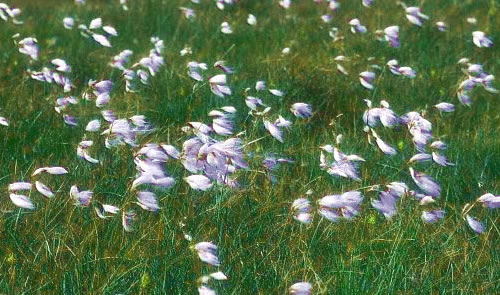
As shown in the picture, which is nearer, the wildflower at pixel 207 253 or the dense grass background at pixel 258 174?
the wildflower at pixel 207 253

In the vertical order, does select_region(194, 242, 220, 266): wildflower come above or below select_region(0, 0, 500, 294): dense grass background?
above

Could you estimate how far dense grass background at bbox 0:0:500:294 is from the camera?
8.39ft

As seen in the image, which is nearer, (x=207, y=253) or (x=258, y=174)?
(x=207, y=253)

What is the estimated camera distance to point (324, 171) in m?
3.44

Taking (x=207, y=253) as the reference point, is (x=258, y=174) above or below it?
below

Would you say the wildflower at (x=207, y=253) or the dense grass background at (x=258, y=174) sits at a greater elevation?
the wildflower at (x=207, y=253)

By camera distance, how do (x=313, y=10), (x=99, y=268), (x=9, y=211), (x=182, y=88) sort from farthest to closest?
(x=313, y=10) < (x=182, y=88) < (x=9, y=211) < (x=99, y=268)

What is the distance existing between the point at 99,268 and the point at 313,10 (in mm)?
4844

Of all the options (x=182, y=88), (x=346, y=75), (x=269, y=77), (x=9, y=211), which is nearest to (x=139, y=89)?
(x=182, y=88)

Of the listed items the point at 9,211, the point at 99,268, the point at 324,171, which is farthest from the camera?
the point at 324,171

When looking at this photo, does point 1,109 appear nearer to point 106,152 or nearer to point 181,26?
point 106,152

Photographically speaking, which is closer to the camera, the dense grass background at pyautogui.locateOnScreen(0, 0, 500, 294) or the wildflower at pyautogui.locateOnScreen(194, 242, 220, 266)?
the wildflower at pyautogui.locateOnScreen(194, 242, 220, 266)

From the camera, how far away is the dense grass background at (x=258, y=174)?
8.39 ft

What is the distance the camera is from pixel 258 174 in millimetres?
3387
